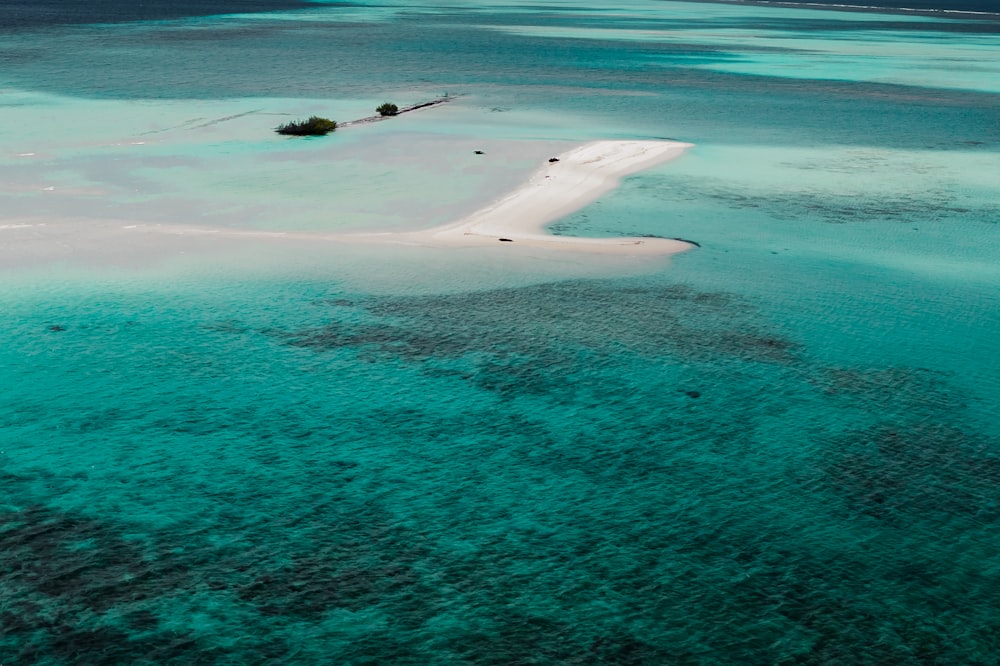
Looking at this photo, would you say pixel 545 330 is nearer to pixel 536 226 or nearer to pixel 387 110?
pixel 536 226

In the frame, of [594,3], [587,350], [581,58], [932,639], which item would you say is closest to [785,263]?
[587,350]

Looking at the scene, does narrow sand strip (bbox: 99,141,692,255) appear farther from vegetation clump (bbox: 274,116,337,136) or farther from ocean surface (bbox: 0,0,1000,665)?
vegetation clump (bbox: 274,116,337,136)

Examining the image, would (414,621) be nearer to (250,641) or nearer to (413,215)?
Answer: (250,641)

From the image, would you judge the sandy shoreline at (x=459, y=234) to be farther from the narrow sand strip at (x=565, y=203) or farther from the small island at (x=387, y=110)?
the small island at (x=387, y=110)

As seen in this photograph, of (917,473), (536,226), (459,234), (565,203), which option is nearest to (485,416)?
(917,473)

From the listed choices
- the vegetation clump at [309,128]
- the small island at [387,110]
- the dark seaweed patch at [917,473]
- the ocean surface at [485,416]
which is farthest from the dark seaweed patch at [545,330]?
the small island at [387,110]

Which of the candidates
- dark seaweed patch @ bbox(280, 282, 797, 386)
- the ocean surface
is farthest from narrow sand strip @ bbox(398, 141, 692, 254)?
dark seaweed patch @ bbox(280, 282, 797, 386)
